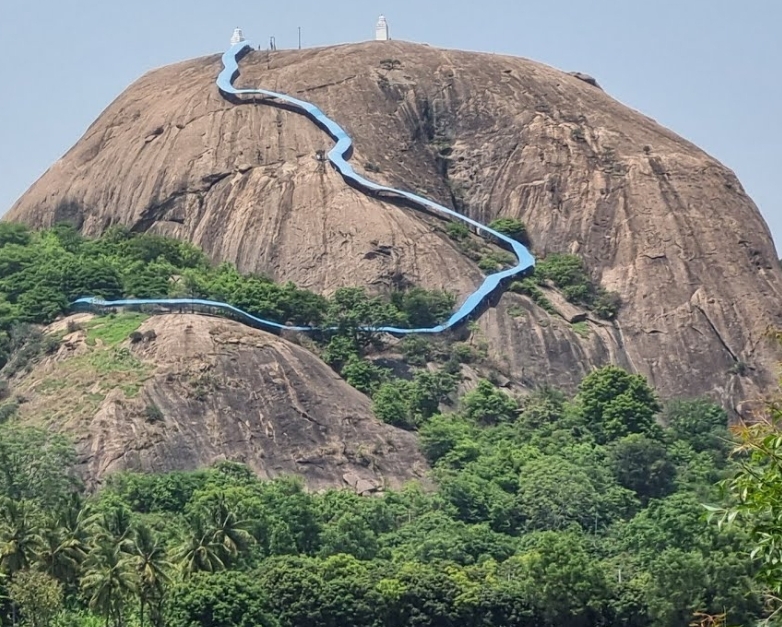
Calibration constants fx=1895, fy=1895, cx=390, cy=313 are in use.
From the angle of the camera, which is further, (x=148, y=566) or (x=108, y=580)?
(x=148, y=566)

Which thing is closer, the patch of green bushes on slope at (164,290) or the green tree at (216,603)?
the green tree at (216,603)

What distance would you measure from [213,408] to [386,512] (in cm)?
1248

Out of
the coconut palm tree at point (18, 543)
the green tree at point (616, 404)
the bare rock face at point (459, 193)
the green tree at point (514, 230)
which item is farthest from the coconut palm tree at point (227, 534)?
the green tree at point (514, 230)

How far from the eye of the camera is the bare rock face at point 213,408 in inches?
3433

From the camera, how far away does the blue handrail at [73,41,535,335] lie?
96.4 meters

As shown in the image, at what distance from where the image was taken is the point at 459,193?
116 metres

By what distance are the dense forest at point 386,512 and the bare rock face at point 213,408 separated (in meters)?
1.99

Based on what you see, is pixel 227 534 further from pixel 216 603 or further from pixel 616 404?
pixel 616 404

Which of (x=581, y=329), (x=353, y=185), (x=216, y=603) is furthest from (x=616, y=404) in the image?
(x=216, y=603)

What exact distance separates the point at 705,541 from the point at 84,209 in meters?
53.2

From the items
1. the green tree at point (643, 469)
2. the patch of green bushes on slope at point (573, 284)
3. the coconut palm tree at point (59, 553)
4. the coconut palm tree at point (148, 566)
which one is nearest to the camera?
the coconut palm tree at point (148, 566)

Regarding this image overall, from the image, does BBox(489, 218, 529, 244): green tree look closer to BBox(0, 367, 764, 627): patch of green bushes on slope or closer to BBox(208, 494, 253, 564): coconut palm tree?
BBox(0, 367, 764, 627): patch of green bushes on slope

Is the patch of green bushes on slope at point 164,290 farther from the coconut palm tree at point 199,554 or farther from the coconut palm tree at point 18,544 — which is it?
the coconut palm tree at point 18,544

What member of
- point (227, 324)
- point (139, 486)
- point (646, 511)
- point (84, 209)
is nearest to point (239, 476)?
point (139, 486)
